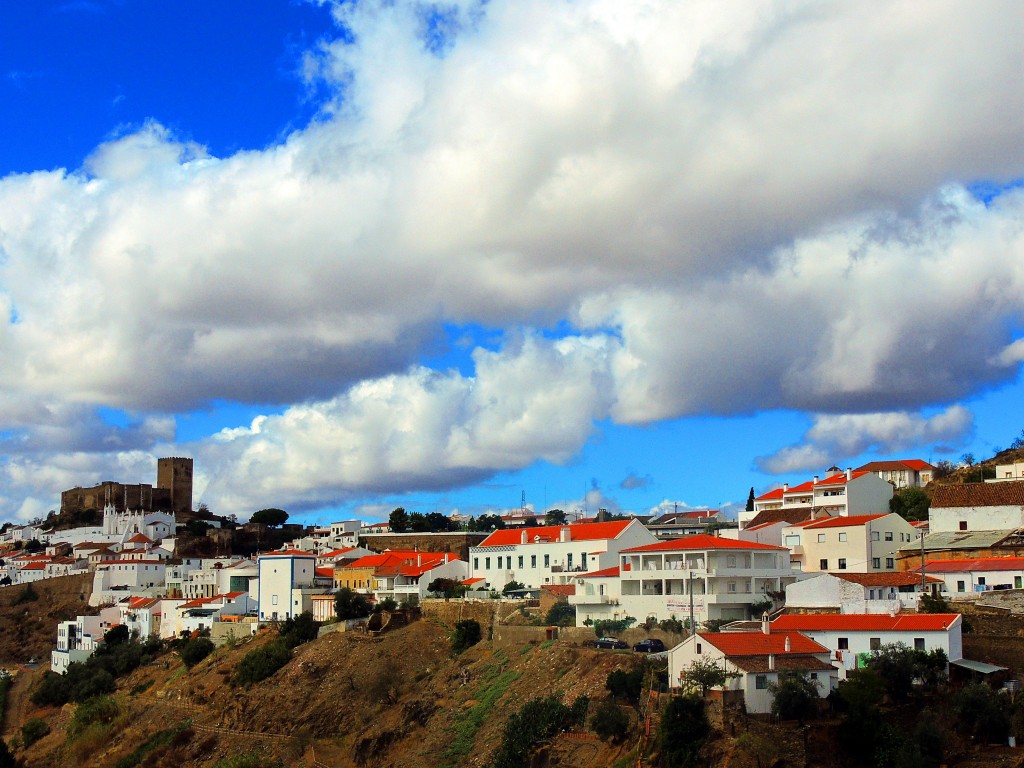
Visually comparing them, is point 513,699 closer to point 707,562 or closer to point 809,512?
point 707,562

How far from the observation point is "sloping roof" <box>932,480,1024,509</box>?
2154 inches

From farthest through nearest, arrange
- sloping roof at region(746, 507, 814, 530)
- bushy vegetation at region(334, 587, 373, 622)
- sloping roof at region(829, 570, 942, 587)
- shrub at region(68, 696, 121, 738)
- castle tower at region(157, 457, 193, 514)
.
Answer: castle tower at region(157, 457, 193, 514), sloping roof at region(746, 507, 814, 530), shrub at region(68, 696, 121, 738), bushy vegetation at region(334, 587, 373, 622), sloping roof at region(829, 570, 942, 587)

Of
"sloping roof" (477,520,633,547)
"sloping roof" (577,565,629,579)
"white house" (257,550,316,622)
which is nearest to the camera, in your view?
"sloping roof" (577,565,629,579)

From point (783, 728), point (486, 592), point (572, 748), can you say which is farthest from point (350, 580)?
point (783, 728)

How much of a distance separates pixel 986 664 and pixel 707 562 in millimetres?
12990

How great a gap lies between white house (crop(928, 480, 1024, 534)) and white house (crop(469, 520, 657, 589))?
49.5ft

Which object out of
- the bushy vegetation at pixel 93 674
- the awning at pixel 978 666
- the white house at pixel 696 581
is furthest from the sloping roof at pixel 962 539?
the bushy vegetation at pixel 93 674

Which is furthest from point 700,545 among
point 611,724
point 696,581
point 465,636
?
point 611,724

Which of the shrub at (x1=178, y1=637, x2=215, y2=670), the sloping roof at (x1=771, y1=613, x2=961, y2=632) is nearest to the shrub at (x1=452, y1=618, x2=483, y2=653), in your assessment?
the sloping roof at (x1=771, y1=613, x2=961, y2=632)

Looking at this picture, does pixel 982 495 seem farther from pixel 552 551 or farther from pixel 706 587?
pixel 552 551

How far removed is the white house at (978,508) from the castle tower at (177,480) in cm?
11064

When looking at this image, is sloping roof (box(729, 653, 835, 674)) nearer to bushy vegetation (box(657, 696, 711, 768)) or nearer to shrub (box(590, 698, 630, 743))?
bushy vegetation (box(657, 696, 711, 768))

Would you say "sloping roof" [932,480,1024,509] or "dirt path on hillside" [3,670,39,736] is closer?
"sloping roof" [932,480,1024,509]

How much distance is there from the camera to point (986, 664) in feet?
126
